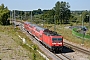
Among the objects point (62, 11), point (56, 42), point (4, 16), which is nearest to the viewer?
point (56, 42)

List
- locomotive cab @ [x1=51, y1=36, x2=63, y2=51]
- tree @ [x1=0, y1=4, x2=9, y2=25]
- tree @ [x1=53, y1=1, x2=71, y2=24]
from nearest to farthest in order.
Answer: locomotive cab @ [x1=51, y1=36, x2=63, y2=51] → tree @ [x1=0, y1=4, x2=9, y2=25] → tree @ [x1=53, y1=1, x2=71, y2=24]

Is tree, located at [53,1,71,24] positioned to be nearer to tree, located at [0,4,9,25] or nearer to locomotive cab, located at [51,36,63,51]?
tree, located at [0,4,9,25]

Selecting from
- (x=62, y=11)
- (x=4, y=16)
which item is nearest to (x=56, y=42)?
(x=4, y=16)

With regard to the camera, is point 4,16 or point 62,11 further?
point 62,11

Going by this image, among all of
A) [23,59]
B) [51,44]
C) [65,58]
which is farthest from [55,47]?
[23,59]

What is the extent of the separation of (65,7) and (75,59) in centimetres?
10975

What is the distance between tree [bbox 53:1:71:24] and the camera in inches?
5236

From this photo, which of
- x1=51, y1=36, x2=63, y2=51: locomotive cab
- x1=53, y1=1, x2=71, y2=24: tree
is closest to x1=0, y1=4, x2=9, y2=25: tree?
x1=53, y1=1, x2=71, y2=24: tree

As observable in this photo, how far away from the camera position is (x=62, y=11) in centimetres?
Answer: 13725

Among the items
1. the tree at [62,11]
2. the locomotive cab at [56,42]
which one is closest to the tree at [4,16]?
the tree at [62,11]

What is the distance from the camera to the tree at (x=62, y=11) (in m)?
133

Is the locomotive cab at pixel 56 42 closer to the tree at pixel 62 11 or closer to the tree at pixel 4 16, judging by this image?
the tree at pixel 4 16

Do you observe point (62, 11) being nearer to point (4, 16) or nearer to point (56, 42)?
point (4, 16)

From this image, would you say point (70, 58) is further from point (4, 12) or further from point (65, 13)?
point (65, 13)
